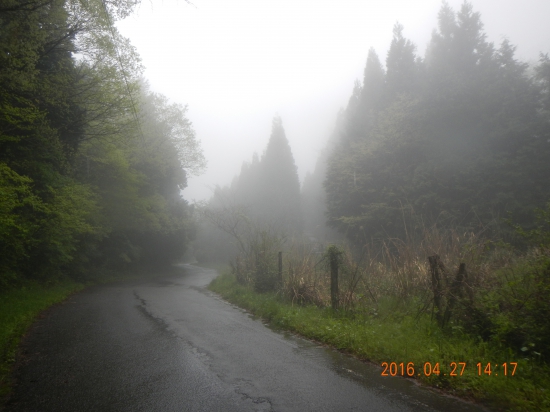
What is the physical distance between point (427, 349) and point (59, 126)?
51.1 ft

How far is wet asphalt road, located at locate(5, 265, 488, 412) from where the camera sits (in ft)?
13.6

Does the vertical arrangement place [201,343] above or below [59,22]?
below

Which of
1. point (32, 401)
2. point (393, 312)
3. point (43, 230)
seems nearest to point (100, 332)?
point (32, 401)

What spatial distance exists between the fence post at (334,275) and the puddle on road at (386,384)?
2341 mm

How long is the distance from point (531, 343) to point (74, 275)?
2080 centimetres

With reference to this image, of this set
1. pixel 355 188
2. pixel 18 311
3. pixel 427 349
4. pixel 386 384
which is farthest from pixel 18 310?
pixel 355 188

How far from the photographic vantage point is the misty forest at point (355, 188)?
619 cm

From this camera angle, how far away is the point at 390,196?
76.7 ft

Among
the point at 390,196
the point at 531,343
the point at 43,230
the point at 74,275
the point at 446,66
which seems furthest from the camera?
the point at 446,66

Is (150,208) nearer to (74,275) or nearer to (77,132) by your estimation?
(74,275)

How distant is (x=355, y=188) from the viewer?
2577 centimetres
